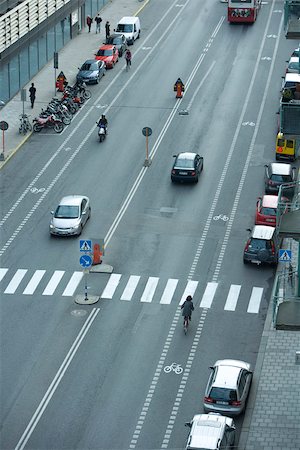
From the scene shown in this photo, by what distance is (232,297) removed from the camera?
61219mm

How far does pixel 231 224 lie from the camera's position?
228 ft

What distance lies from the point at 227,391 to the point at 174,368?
15.5ft

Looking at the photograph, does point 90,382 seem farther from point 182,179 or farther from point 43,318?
point 182,179

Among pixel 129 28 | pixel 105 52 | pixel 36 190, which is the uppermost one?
pixel 129 28

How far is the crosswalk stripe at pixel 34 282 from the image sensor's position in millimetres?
61125

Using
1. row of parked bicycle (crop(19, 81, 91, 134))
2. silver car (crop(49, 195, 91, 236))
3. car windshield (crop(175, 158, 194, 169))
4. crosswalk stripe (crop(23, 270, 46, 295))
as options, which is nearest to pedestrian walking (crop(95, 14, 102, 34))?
row of parked bicycle (crop(19, 81, 91, 134))

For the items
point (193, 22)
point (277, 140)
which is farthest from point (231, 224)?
point (193, 22)

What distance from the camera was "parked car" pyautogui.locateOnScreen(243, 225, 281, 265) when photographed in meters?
63.9

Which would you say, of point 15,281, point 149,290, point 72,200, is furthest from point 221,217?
point 15,281

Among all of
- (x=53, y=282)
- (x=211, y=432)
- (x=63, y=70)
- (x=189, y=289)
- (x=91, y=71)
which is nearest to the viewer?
(x=211, y=432)

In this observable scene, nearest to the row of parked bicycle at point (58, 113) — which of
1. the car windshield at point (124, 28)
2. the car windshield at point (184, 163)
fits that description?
the car windshield at point (184, 163)

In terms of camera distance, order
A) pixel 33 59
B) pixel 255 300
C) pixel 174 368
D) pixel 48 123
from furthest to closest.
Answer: pixel 33 59
pixel 48 123
pixel 255 300
pixel 174 368

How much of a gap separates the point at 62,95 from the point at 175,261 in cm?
2996

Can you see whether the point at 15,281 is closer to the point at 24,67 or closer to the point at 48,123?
the point at 48,123
